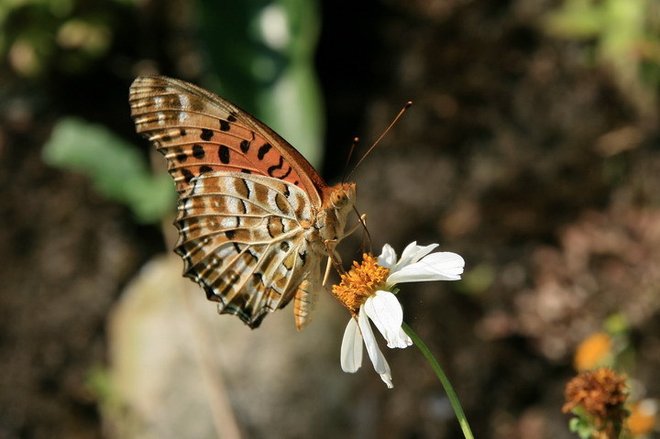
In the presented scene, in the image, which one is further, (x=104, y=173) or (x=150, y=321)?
(x=150, y=321)

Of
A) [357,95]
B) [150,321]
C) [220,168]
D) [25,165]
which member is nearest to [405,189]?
[357,95]

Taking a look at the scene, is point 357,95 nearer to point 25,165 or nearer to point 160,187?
point 160,187

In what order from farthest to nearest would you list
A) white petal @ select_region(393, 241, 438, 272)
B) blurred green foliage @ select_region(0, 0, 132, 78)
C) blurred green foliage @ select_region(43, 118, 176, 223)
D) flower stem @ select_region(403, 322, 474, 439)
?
1. blurred green foliage @ select_region(0, 0, 132, 78)
2. blurred green foliage @ select_region(43, 118, 176, 223)
3. white petal @ select_region(393, 241, 438, 272)
4. flower stem @ select_region(403, 322, 474, 439)

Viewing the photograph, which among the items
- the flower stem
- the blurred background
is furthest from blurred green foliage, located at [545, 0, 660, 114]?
the flower stem

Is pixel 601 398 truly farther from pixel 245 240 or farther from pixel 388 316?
pixel 245 240

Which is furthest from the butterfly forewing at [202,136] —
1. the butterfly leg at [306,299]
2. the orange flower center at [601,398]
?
the orange flower center at [601,398]

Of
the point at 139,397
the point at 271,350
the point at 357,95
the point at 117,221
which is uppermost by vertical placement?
the point at 357,95

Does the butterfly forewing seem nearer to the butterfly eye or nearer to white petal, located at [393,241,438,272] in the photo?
the butterfly eye

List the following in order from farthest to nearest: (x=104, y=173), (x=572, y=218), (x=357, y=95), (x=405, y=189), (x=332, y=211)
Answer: (x=357, y=95) < (x=405, y=189) < (x=572, y=218) < (x=104, y=173) < (x=332, y=211)
